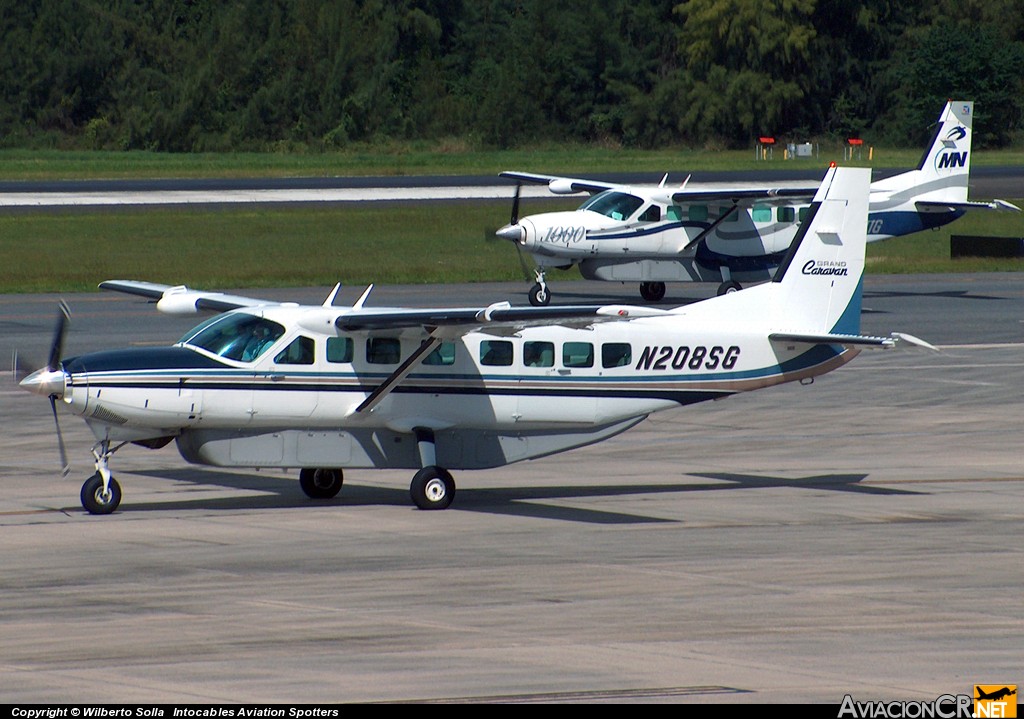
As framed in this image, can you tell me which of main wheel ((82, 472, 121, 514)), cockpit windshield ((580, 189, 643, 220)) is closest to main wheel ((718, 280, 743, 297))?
cockpit windshield ((580, 189, 643, 220))

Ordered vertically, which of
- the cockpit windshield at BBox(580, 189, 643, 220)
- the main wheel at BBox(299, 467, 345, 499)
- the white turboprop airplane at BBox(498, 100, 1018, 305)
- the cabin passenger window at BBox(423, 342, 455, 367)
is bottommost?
the white turboprop airplane at BBox(498, 100, 1018, 305)

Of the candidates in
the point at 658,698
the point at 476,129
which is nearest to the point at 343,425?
the point at 658,698

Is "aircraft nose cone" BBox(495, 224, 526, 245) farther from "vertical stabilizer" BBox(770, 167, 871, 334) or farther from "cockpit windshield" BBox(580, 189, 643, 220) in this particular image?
"vertical stabilizer" BBox(770, 167, 871, 334)

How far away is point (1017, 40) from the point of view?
350 ft

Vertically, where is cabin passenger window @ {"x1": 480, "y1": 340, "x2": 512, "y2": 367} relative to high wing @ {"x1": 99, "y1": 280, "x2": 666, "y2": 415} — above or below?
below

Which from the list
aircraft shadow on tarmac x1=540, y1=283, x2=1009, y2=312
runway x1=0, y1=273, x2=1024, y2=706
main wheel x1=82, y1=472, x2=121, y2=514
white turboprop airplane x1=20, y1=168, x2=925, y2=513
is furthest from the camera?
aircraft shadow on tarmac x1=540, y1=283, x2=1009, y2=312

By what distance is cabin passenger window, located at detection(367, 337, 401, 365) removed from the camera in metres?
17.3

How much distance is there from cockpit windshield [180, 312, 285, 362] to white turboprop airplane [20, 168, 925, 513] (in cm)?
2

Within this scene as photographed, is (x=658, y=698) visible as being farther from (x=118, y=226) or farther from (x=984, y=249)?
(x=118, y=226)

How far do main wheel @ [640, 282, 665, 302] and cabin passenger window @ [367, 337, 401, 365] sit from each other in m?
24.0

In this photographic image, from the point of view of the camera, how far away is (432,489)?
17.3m

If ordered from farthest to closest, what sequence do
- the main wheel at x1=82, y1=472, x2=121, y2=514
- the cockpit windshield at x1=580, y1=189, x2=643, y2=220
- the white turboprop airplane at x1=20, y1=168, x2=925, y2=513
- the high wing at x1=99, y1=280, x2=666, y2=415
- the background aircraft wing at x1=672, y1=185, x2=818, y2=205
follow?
the cockpit windshield at x1=580, y1=189, x2=643, y2=220 < the background aircraft wing at x1=672, y1=185, x2=818, y2=205 < the main wheel at x1=82, y1=472, x2=121, y2=514 < the white turboprop airplane at x1=20, y1=168, x2=925, y2=513 < the high wing at x1=99, y1=280, x2=666, y2=415

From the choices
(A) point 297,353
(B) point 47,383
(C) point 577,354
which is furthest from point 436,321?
(B) point 47,383

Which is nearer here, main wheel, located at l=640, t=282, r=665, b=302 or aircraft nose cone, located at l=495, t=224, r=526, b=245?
aircraft nose cone, located at l=495, t=224, r=526, b=245
